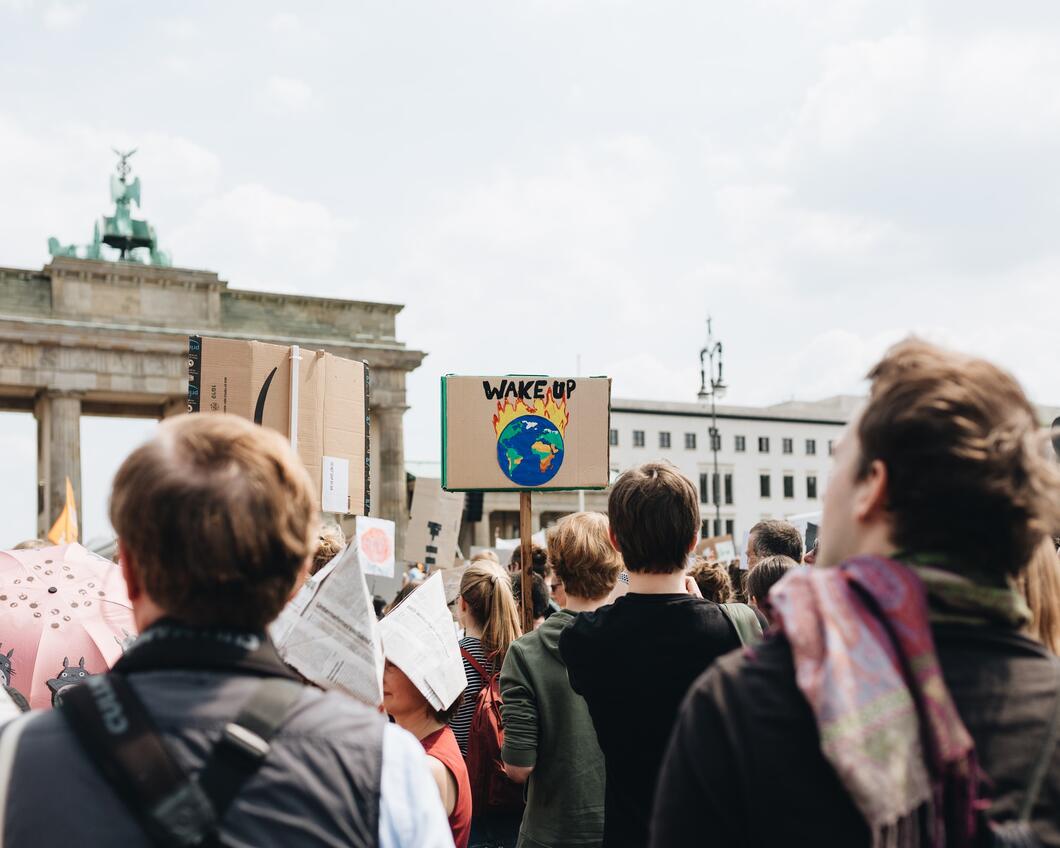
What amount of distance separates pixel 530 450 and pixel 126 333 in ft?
121

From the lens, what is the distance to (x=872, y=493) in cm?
170

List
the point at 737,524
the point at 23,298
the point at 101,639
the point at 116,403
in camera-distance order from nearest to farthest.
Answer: the point at 101,639
the point at 23,298
the point at 116,403
the point at 737,524

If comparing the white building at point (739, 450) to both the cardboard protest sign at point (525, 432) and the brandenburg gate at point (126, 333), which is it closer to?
the brandenburg gate at point (126, 333)

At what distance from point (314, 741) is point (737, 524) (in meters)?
77.5

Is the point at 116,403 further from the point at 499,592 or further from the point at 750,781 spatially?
the point at 750,781

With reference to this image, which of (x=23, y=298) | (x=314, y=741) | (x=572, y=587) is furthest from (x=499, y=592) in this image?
(x=23, y=298)

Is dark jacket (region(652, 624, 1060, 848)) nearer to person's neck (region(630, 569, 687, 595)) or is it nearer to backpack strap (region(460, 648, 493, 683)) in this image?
person's neck (region(630, 569, 687, 595))

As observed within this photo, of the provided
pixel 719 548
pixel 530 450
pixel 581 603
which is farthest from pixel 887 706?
pixel 719 548

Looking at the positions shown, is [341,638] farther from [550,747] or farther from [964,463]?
[964,463]

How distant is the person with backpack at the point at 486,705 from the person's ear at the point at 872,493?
121 inches

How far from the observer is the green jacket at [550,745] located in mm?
3938

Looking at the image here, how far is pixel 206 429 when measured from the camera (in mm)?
1821

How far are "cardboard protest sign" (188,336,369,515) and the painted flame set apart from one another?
2.93ft

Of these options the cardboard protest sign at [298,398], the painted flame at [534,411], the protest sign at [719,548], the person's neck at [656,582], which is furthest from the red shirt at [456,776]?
the protest sign at [719,548]
